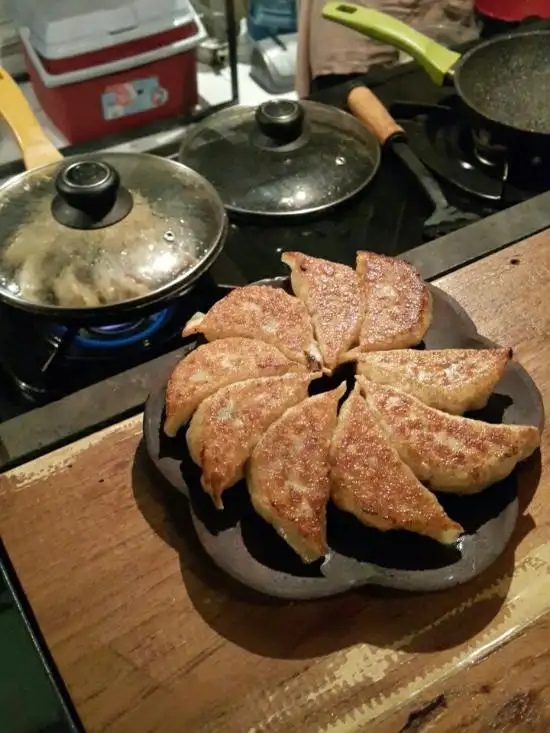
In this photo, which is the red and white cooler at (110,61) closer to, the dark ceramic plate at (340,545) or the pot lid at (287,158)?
the pot lid at (287,158)

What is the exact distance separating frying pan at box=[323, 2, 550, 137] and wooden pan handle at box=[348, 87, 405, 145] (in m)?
0.10

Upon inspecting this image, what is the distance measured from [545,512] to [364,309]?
12.0 inches

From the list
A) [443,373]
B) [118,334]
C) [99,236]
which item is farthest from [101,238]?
[443,373]

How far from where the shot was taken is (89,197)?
102 centimetres

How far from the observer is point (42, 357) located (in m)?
1.10

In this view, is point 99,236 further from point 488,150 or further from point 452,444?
point 488,150

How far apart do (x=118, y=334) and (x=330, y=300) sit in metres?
0.34

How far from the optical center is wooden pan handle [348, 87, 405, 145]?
142 centimetres

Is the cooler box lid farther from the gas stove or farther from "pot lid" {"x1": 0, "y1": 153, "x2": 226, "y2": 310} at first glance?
"pot lid" {"x1": 0, "y1": 153, "x2": 226, "y2": 310}

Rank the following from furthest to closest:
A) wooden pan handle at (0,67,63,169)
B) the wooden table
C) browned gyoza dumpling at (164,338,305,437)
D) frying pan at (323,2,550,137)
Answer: frying pan at (323,2,550,137)
wooden pan handle at (0,67,63,169)
browned gyoza dumpling at (164,338,305,437)
the wooden table

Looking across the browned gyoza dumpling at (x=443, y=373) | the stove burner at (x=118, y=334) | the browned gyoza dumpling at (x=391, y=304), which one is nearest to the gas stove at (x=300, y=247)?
the stove burner at (x=118, y=334)

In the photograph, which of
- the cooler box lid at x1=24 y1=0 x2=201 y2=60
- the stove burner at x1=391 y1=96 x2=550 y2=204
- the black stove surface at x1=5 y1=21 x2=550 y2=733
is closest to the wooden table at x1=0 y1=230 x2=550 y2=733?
the black stove surface at x1=5 y1=21 x2=550 y2=733

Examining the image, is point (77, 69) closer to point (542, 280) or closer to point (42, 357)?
point (42, 357)

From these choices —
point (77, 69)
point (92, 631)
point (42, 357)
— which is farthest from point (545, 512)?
point (77, 69)
